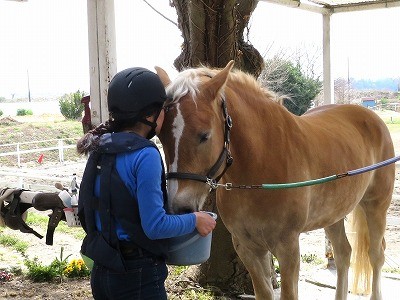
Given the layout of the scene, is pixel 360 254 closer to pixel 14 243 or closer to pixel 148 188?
pixel 148 188

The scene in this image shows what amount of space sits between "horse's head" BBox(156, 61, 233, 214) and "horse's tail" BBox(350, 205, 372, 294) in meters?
2.22

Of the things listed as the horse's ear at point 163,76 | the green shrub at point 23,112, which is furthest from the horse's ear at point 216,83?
the green shrub at point 23,112

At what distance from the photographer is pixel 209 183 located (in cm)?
214

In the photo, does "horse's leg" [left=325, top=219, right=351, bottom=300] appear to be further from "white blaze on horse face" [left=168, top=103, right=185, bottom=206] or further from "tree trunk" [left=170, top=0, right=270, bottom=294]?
"white blaze on horse face" [left=168, top=103, right=185, bottom=206]

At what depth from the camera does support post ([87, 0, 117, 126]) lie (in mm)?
3531

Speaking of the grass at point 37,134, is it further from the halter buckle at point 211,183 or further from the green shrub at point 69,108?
the halter buckle at point 211,183

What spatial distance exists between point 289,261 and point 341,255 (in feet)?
4.73

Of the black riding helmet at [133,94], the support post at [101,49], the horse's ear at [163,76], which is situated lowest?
the black riding helmet at [133,94]

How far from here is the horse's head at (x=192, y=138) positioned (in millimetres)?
2059

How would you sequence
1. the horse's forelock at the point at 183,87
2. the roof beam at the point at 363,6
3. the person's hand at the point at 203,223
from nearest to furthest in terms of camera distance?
1. the person's hand at the point at 203,223
2. the horse's forelock at the point at 183,87
3. the roof beam at the point at 363,6

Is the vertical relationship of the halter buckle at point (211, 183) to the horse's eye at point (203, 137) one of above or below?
below

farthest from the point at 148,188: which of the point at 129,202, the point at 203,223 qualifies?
the point at 203,223

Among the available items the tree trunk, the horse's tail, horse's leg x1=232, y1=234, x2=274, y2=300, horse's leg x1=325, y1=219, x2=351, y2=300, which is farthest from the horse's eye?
the horse's tail

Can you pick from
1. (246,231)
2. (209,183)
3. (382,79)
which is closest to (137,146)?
(209,183)
